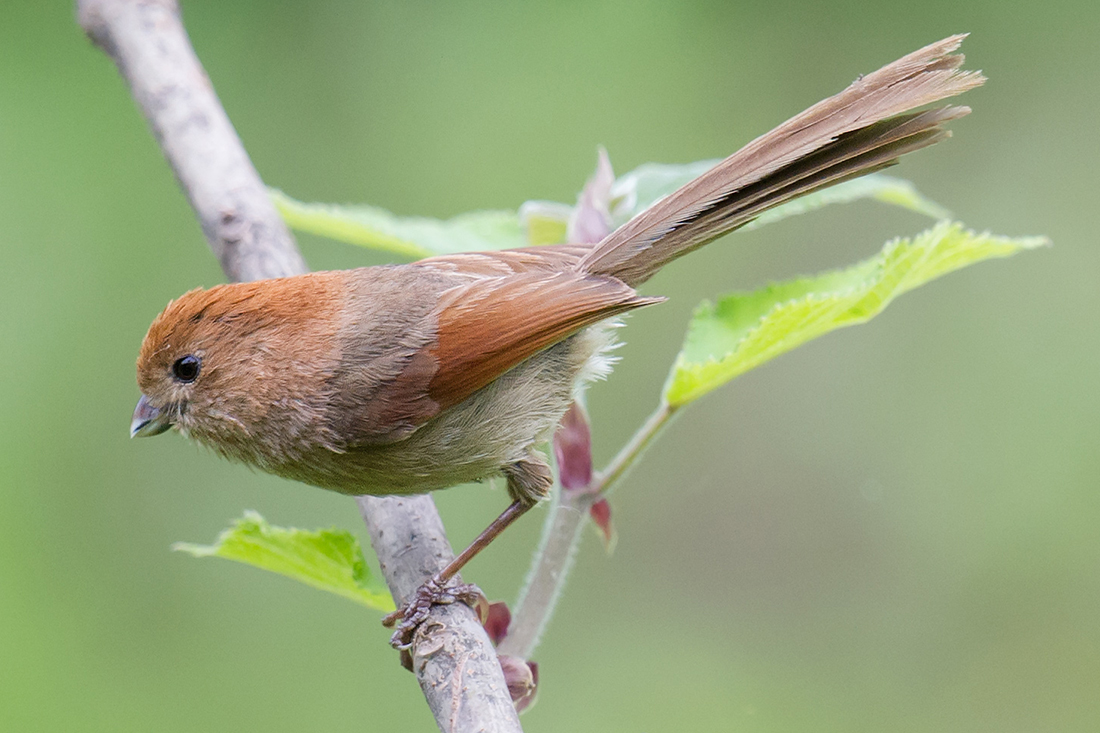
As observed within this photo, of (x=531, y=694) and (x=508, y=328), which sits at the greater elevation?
(x=508, y=328)

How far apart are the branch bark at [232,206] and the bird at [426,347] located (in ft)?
0.33

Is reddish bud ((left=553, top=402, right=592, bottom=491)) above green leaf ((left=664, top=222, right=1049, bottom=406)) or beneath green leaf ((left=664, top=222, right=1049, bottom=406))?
beneath

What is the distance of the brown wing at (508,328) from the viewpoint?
2.68 meters

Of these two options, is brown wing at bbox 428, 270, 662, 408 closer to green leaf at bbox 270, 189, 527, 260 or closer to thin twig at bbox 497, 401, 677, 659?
green leaf at bbox 270, 189, 527, 260

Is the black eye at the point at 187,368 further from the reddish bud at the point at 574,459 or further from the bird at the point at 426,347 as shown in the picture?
the reddish bud at the point at 574,459

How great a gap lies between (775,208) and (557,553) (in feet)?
3.28

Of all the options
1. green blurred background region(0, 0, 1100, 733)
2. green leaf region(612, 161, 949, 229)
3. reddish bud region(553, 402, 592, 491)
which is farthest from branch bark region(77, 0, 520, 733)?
green blurred background region(0, 0, 1100, 733)

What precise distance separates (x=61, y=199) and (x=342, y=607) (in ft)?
7.75

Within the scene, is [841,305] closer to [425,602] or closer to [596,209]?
[596,209]

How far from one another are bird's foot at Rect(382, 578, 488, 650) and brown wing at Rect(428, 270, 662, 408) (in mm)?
434

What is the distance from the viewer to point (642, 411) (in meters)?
5.24

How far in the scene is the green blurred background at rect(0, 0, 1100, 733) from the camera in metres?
4.62

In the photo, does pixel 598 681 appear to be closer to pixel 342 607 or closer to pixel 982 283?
pixel 342 607

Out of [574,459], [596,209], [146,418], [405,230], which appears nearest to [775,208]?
[596,209]
